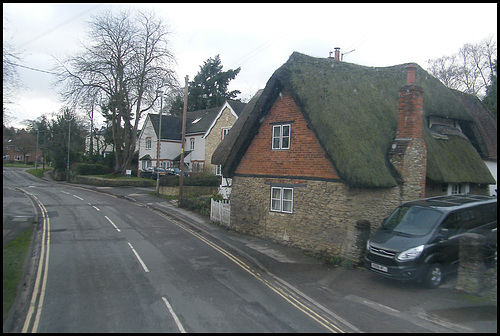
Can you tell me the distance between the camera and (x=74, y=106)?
37.7 m

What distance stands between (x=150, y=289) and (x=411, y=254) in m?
6.85

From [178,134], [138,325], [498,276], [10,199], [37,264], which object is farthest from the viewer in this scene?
[178,134]

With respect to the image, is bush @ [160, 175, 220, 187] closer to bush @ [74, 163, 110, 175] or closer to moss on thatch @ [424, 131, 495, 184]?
bush @ [74, 163, 110, 175]

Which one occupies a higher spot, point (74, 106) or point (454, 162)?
point (74, 106)

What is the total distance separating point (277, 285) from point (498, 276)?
542 cm

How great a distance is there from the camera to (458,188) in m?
16.6

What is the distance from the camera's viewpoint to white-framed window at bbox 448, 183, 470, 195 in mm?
16062

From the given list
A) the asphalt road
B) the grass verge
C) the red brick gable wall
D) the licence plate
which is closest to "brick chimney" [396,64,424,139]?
the red brick gable wall

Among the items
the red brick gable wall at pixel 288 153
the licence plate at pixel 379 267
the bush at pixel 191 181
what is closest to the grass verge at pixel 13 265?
the licence plate at pixel 379 267

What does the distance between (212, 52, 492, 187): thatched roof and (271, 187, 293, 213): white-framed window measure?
9.19 feet

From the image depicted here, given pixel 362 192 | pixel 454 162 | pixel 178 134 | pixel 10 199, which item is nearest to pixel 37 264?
pixel 362 192

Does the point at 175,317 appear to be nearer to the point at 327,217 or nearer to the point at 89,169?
the point at 327,217

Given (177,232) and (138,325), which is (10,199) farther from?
(138,325)

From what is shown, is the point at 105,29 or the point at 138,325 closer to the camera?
the point at 138,325
